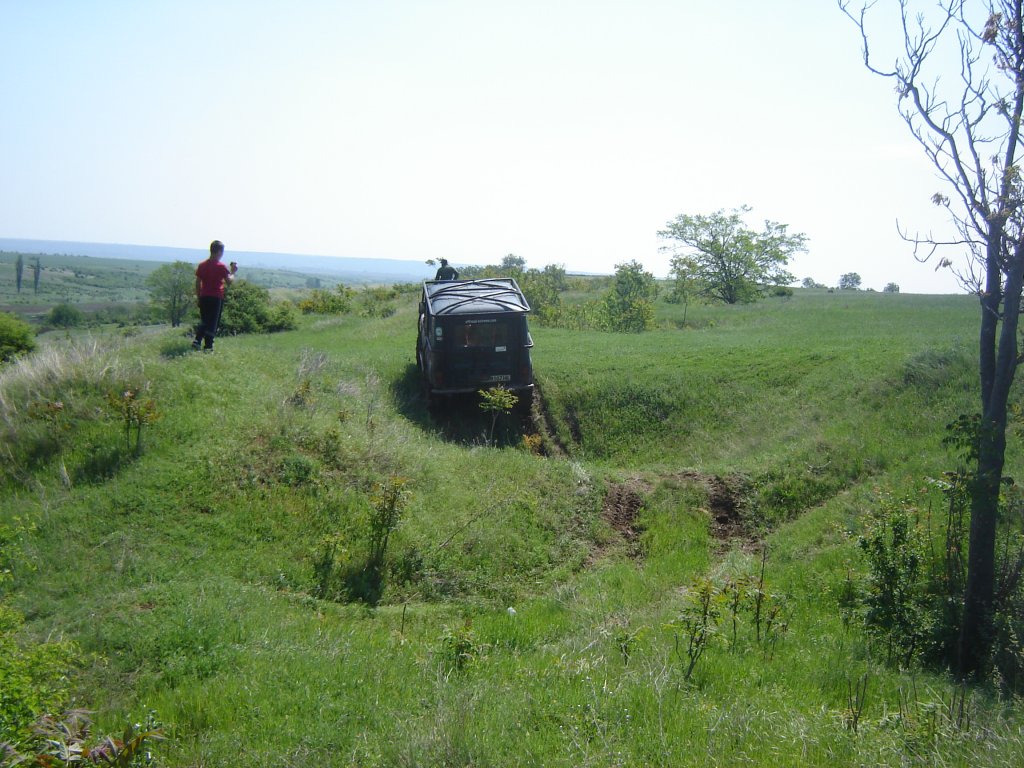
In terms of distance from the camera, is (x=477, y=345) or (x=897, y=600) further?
(x=477, y=345)

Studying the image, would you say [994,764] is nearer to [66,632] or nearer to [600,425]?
[66,632]

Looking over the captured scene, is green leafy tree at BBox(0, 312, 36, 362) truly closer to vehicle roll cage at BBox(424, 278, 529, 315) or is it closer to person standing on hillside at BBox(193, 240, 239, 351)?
person standing on hillside at BBox(193, 240, 239, 351)

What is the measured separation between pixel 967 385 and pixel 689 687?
422 inches

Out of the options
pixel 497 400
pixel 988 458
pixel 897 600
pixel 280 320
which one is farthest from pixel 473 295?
pixel 280 320

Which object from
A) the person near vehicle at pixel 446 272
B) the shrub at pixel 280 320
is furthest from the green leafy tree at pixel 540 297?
the person near vehicle at pixel 446 272

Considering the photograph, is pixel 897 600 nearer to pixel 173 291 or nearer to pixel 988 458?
pixel 988 458

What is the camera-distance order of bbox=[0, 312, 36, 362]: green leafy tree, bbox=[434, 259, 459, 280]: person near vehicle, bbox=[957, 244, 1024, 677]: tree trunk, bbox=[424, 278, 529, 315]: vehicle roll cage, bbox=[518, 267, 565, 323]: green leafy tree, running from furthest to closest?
1. bbox=[518, 267, 565, 323]: green leafy tree
2. bbox=[434, 259, 459, 280]: person near vehicle
3. bbox=[0, 312, 36, 362]: green leafy tree
4. bbox=[424, 278, 529, 315]: vehicle roll cage
5. bbox=[957, 244, 1024, 677]: tree trunk

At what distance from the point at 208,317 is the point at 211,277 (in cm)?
84

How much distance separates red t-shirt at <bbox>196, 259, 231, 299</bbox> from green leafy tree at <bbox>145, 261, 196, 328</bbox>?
1555 inches

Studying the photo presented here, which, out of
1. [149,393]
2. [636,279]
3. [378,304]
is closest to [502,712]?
[149,393]

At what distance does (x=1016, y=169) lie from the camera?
565 cm

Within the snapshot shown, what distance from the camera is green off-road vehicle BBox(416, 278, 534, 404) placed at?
1399cm

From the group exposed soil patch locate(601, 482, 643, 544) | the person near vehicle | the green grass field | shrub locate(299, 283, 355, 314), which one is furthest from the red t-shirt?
the green grass field

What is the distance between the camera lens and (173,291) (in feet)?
160
